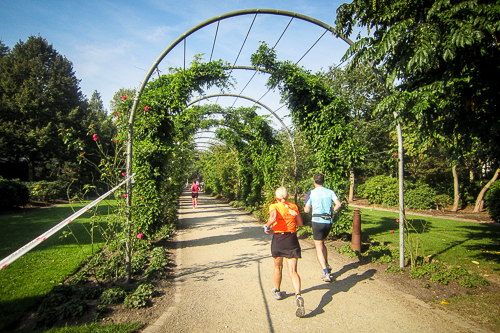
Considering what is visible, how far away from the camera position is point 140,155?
6609 millimetres

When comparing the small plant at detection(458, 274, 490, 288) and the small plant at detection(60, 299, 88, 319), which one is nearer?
the small plant at detection(60, 299, 88, 319)

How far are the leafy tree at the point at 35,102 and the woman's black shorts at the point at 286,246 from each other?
29.7 m

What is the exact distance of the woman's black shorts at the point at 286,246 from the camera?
375 cm

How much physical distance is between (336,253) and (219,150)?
54.6 feet

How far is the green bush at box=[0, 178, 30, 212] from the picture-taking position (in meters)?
12.3

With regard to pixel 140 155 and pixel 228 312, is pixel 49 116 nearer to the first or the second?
pixel 140 155

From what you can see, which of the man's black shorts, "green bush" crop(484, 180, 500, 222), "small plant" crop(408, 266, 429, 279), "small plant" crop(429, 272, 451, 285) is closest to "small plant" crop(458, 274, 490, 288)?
"small plant" crop(429, 272, 451, 285)

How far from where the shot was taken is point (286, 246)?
3.76 m

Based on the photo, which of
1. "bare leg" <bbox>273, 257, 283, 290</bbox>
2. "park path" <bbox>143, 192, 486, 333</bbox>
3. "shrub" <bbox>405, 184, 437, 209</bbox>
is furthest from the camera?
"shrub" <bbox>405, 184, 437, 209</bbox>

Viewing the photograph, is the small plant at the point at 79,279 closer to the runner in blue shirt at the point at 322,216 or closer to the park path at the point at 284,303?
the park path at the point at 284,303

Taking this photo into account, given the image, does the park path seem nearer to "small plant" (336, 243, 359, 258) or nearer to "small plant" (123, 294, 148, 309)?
"small plant" (336, 243, 359, 258)

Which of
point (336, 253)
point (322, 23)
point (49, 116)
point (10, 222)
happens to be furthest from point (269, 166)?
point (49, 116)

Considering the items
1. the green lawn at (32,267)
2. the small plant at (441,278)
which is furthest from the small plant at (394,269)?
the green lawn at (32,267)

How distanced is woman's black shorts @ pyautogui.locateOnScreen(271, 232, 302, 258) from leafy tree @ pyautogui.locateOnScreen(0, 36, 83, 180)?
97.5 ft
